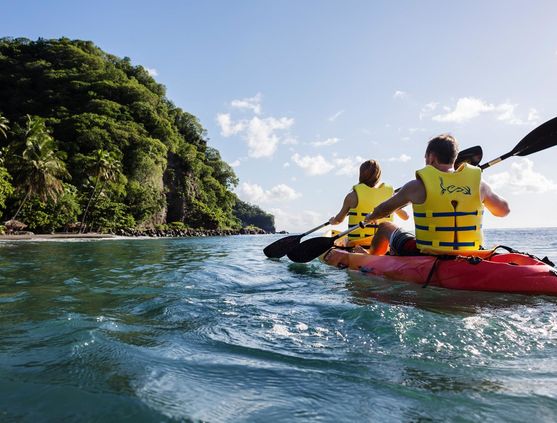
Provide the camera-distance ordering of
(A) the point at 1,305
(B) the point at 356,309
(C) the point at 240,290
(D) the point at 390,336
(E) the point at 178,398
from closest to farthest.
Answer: (E) the point at 178,398 < (D) the point at 390,336 < (B) the point at 356,309 < (A) the point at 1,305 < (C) the point at 240,290

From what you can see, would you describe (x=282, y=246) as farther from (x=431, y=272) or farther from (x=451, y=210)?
(x=451, y=210)

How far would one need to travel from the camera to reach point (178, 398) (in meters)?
1.71

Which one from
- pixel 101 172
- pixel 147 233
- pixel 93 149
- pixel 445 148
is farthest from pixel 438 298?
pixel 93 149

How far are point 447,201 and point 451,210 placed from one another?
118mm

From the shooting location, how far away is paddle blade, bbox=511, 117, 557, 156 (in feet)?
21.7

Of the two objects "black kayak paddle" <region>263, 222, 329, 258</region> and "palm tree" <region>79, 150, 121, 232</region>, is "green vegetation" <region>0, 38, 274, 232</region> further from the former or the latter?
"black kayak paddle" <region>263, 222, 329, 258</region>

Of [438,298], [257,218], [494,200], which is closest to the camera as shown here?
[438,298]

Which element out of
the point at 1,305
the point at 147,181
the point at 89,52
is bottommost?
the point at 1,305

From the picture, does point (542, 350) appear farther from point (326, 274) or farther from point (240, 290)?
point (326, 274)

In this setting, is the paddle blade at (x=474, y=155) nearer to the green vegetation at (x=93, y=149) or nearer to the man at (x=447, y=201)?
the man at (x=447, y=201)

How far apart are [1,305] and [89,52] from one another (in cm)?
7646

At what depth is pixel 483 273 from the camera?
166 inches

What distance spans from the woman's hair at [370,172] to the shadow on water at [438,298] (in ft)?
9.01

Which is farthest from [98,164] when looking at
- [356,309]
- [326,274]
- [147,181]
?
[356,309]
